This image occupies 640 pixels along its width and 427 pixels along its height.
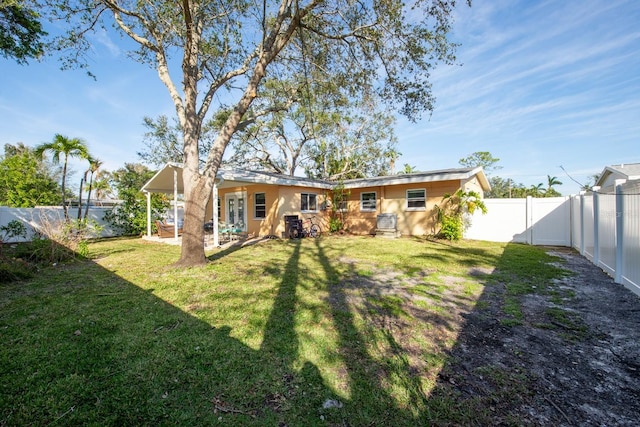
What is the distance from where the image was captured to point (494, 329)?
11.1 ft

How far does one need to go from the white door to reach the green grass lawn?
820 cm

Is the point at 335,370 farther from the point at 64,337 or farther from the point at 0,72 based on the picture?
the point at 0,72

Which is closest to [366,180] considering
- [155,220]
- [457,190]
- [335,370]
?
[457,190]

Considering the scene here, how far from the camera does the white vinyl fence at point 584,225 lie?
4467 millimetres

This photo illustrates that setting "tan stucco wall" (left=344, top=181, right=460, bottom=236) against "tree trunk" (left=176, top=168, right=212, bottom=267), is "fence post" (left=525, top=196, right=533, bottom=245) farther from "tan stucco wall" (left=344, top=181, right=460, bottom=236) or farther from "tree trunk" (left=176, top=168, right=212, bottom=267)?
"tree trunk" (left=176, top=168, right=212, bottom=267)

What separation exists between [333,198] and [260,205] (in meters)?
4.09

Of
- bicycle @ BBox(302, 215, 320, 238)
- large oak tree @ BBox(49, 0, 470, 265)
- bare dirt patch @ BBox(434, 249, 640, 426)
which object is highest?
large oak tree @ BBox(49, 0, 470, 265)

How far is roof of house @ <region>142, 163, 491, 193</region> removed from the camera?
10789mm

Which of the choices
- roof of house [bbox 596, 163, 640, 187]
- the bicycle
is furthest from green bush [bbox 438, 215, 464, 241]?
the bicycle

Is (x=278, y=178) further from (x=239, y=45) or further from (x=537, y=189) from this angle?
(x=537, y=189)

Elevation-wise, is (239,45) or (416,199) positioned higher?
(239,45)

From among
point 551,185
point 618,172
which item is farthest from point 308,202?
point 551,185

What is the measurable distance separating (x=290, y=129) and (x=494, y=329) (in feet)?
66.8

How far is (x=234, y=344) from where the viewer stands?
9.75 ft
